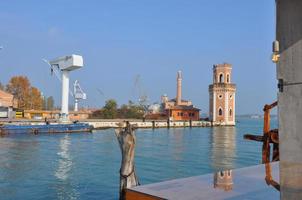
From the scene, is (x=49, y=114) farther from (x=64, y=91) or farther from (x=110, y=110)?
(x=64, y=91)

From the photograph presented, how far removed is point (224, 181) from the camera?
28.2 feet

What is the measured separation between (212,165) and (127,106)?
70417mm

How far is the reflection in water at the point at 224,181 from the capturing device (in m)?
7.79

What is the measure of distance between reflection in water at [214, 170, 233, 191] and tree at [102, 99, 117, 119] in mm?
71966

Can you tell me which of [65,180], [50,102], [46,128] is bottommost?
[65,180]

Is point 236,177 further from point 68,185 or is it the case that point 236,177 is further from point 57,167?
point 57,167

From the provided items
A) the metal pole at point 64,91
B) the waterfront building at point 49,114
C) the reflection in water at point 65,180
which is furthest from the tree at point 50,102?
the reflection in water at point 65,180

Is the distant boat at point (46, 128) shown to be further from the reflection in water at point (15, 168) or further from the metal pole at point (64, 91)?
the reflection in water at point (15, 168)

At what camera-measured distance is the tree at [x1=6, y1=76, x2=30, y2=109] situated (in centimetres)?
7512

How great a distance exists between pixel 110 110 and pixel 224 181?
73539 mm

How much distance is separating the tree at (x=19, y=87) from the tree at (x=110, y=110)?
1731 centimetres

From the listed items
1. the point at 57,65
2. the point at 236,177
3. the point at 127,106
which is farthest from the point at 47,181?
the point at 127,106

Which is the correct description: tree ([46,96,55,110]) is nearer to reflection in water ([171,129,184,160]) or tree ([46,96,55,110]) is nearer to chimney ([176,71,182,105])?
chimney ([176,71,182,105])

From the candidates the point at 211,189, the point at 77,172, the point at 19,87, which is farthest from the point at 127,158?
the point at 19,87
